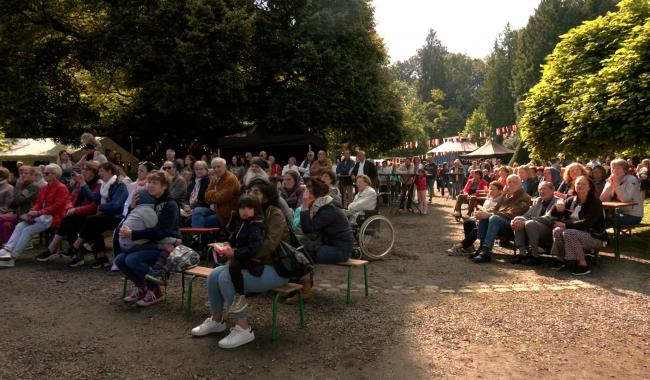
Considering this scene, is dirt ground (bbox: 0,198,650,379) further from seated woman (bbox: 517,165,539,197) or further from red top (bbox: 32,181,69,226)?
seated woman (bbox: 517,165,539,197)

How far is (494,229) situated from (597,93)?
11.9 feet

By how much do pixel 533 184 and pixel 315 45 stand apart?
12817 mm

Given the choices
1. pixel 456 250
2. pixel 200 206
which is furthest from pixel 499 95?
pixel 200 206

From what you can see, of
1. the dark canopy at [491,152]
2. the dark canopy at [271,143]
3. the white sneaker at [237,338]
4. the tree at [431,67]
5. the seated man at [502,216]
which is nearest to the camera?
the white sneaker at [237,338]

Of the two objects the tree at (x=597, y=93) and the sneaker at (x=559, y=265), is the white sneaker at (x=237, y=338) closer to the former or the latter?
the sneaker at (x=559, y=265)

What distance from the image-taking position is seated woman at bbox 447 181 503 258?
8613mm

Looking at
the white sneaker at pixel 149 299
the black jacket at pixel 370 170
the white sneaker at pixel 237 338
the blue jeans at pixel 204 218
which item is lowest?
the white sneaker at pixel 237 338

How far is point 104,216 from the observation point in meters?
7.50

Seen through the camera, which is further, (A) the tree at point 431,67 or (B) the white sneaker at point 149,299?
(A) the tree at point 431,67

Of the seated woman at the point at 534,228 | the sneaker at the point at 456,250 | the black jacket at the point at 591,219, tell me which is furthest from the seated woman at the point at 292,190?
the black jacket at the point at 591,219

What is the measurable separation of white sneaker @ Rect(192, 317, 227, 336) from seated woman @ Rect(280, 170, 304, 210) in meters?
3.74

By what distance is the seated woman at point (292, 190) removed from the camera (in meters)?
8.29

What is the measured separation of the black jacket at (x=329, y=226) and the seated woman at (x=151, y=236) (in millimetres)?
1527

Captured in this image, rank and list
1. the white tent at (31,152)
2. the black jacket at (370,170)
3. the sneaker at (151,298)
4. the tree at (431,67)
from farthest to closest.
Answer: the tree at (431,67)
the white tent at (31,152)
the black jacket at (370,170)
the sneaker at (151,298)
